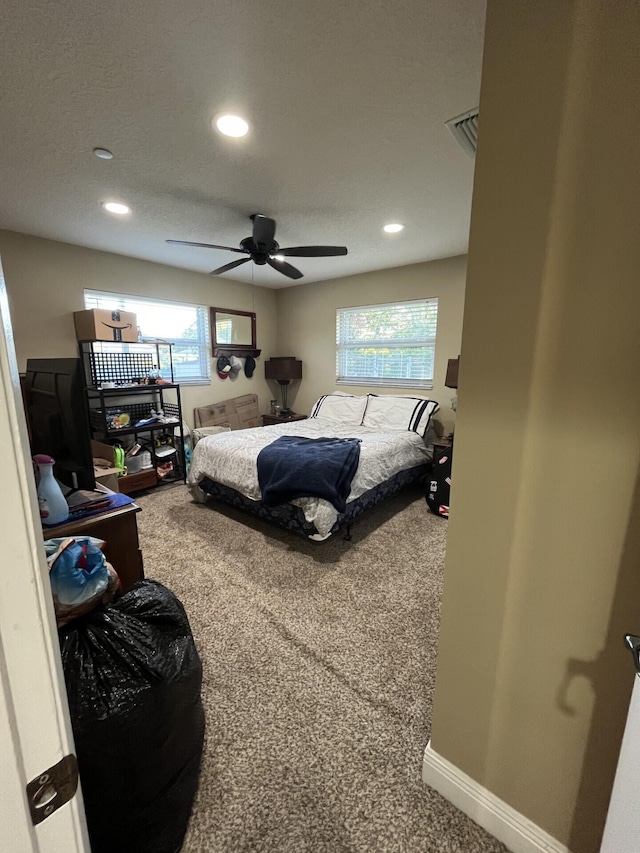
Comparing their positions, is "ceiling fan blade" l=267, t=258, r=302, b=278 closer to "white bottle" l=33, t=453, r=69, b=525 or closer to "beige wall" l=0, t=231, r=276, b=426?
"beige wall" l=0, t=231, r=276, b=426

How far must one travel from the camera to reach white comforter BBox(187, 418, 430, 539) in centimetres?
240

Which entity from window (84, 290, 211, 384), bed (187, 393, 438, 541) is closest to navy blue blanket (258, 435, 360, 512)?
bed (187, 393, 438, 541)

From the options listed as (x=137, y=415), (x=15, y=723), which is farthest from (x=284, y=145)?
(x=137, y=415)

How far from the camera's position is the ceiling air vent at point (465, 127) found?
160 cm

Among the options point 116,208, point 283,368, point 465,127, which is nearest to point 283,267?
point 116,208

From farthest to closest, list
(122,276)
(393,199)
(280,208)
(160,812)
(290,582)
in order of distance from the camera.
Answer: (122,276), (280,208), (393,199), (290,582), (160,812)

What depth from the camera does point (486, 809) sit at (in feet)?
3.40

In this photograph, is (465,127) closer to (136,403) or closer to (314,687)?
(314,687)

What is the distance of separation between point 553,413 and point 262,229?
2.48 metres

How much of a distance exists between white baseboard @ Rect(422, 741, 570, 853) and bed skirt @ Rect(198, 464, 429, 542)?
1354 millimetres

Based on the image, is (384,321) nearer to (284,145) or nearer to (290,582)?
(284,145)

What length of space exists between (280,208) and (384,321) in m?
2.11

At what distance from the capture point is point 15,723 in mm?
391

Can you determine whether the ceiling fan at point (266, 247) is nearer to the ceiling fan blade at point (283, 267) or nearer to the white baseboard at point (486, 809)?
the ceiling fan blade at point (283, 267)
